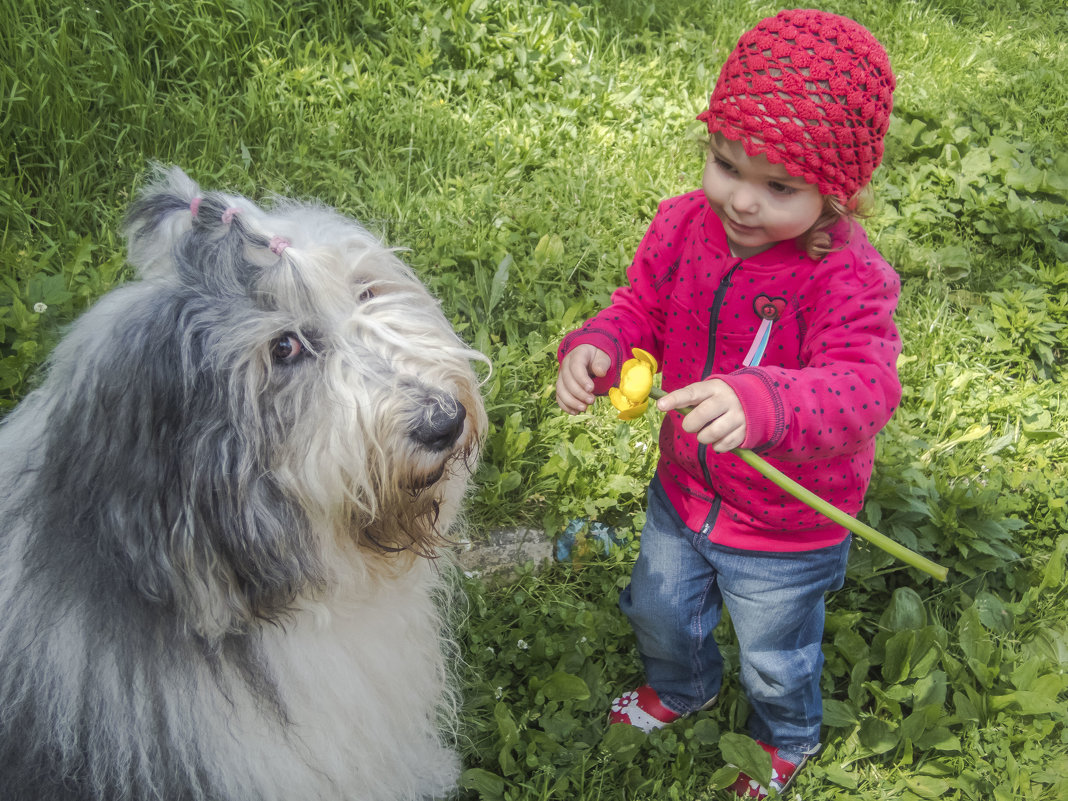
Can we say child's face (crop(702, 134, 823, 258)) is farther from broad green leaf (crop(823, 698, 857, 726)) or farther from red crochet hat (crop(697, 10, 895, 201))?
broad green leaf (crop(823, 698, 857, 726))

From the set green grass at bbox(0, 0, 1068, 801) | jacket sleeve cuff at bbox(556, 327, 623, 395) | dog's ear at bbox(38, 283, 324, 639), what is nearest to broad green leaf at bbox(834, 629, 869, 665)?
green grass at bbox(0, 0, 1068, 801)

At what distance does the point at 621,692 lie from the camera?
271 centimetres

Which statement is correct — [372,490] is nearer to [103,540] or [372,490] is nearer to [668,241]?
[103,540]

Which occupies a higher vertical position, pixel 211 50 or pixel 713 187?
pixel 713 187

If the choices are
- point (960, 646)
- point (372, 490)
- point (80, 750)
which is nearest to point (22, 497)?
point (80, 750)

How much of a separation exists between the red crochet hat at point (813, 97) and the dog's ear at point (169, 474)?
100 cm

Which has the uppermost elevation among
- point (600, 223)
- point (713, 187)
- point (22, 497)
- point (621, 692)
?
point (713, 187)

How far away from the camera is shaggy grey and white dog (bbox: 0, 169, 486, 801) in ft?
4.87

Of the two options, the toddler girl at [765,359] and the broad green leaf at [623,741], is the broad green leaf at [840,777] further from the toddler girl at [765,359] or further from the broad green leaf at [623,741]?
the broad green leaf at [623,741]

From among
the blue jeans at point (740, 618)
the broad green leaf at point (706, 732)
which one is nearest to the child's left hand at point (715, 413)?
the blue jeans at point (740, 618)

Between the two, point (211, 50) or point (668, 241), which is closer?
point (668, 241)

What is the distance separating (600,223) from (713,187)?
2075mm

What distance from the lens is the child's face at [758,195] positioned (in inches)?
69.7

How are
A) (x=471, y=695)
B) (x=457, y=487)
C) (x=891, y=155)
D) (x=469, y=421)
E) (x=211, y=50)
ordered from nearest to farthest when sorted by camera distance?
(x=469, y=421) → (x=457, y=487) → (x=471, y=695) → (x=211, y=50) → (x=891, y=155)
